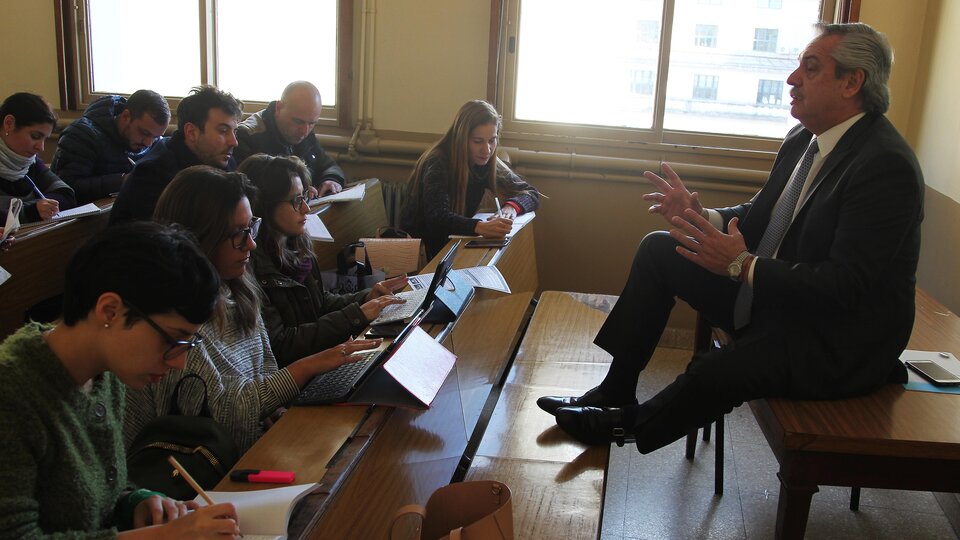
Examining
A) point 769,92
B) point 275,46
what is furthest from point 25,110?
point 769,92

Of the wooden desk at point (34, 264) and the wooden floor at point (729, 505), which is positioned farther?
the wooden desk at point (34, 264)

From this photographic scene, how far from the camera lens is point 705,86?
5164 mm

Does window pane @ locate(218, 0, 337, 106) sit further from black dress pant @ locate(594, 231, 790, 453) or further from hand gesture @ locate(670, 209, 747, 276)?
hand gesture @ locate(670, 209, 747, 276)

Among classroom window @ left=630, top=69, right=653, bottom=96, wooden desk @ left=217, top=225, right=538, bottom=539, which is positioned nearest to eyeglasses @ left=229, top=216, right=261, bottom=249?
wooden desk @ left=217, top=225, right=538, bottom=539

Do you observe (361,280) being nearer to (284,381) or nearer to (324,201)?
(324,201)

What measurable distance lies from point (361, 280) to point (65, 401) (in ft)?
7.40

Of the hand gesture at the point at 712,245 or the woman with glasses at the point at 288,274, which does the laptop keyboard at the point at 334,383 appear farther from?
the hand gesture at the point at 712,245

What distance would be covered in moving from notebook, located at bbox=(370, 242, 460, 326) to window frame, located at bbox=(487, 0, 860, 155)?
2570 millimetres

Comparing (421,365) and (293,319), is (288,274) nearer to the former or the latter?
(293,319)

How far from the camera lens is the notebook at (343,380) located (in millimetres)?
2004

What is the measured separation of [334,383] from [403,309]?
24.2 inches

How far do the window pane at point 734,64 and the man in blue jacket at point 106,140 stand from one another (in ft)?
9.30

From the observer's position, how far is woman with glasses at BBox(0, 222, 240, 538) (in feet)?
4.40

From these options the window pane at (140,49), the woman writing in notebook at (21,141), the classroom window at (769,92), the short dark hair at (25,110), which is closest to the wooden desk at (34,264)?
the woman writing in notebook at (21,141)
